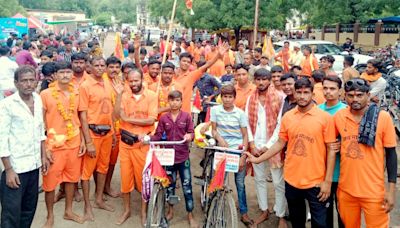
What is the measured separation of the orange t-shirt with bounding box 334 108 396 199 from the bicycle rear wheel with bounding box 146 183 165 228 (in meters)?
1.86

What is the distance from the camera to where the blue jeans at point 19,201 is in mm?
3811

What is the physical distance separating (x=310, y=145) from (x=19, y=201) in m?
2.72

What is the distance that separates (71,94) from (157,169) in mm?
1383

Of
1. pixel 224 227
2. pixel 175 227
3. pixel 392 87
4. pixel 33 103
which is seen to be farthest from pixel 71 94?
pixel 392 87

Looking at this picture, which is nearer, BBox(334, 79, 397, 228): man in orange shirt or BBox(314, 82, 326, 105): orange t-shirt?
BBox(334, 79, 397, 228): man in orange shirt

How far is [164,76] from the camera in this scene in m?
5.56

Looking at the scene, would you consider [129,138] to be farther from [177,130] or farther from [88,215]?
[88,215]

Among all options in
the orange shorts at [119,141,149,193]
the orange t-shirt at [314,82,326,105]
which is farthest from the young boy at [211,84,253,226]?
the orange t-shirt at [314,82,326,105]

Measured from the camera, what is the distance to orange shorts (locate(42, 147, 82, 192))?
15.0ft

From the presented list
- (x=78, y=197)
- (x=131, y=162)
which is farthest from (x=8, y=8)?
(x=131, y=162)

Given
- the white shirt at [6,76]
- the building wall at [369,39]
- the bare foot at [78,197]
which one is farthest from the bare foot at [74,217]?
the building wall at [369,39]

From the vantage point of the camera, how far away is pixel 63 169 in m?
4.71

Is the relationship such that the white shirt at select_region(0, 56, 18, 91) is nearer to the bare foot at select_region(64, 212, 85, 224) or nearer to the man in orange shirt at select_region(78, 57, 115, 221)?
the man in orange shirt at select_region(78, 57, 115, 221)

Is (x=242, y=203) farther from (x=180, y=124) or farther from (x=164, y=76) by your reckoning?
(x=164, y=76)
